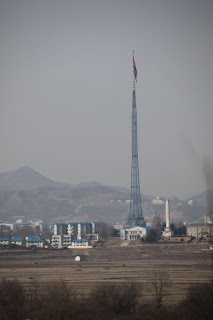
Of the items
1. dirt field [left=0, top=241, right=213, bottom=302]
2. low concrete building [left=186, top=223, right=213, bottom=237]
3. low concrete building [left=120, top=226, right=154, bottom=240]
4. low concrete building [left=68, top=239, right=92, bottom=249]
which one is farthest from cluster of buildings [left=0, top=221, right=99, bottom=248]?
low concrete building [left=186, top=223, right=213, bottom=237]

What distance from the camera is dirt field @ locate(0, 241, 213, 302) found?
152 ft

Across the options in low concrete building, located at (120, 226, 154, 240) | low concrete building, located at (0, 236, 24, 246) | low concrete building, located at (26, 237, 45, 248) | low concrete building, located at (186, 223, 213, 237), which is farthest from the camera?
low concrete building, located at (0, 236, 24, 246)

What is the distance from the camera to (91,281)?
155 feet

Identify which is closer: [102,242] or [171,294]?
[171,294]

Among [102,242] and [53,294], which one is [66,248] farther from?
[53,294]

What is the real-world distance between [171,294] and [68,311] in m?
11.6

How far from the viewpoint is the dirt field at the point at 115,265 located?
4619 centimetres

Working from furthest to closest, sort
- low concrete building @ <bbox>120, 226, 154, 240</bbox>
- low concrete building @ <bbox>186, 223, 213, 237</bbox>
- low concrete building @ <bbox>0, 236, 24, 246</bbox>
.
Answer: low concrete building @ <bbox>0, 236, 24, 246</bbox> < low concrete building @ <bbox>120, 226, 154, 240</bbox> < low concrete building @ <bbox>186, 223, 213, 237</bbox>

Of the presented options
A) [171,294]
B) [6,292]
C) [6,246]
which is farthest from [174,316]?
[6,246]

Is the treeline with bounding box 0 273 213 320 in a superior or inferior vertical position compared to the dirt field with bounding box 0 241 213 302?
inferior

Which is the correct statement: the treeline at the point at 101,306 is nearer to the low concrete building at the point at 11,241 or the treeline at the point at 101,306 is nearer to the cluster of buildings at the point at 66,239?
the cluster of buildings at the point at 66,239

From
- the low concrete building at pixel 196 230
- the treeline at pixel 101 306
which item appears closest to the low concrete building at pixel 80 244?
the low concrete building at pixel 196 230

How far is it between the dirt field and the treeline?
14.4 ft

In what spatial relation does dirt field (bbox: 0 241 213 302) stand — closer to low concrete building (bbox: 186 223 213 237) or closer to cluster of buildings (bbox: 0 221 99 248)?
cluster of buildings (bbox: 0 221 99 248)
